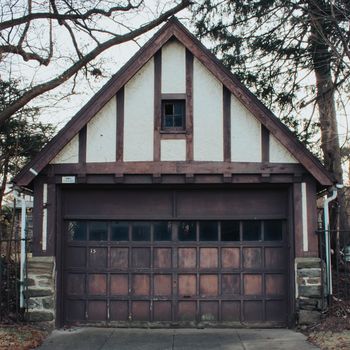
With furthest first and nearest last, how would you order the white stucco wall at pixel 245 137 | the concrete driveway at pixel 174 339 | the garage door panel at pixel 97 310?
1. the garage door panel at pixel 97 310
2. the white stucco wall at pixel 245 137
3. the concrete driveway at pixel 174 339

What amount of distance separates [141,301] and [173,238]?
4.57 feet

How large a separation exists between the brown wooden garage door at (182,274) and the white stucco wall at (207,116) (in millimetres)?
1457

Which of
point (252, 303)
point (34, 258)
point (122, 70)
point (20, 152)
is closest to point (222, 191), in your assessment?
point (252, 303)

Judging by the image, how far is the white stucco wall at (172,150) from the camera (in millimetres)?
10867

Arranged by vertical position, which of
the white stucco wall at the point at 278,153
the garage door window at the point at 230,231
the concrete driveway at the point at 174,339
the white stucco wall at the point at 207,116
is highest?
the white stucco wall at the point at 207,116

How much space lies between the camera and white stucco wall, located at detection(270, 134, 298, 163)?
1087 centimetres

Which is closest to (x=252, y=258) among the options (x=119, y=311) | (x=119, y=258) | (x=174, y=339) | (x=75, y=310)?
(x=174, y=339)

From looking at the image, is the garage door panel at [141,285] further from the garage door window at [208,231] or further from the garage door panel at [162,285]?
the garage door window at [208,231]

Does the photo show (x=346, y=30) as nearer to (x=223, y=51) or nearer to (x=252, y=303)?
(x=223, y=51)

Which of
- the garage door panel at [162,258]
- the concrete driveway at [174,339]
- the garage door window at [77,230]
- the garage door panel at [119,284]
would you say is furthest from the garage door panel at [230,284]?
the garage door window at [77,230]

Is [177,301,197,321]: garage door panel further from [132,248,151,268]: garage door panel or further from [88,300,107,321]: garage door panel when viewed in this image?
[88,300,107,321]: garage door panel

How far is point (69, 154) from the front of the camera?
1096 cm

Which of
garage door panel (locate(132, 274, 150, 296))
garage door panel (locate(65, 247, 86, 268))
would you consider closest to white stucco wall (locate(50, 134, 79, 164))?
garage door panel (locate(65, 247, 86, 268))

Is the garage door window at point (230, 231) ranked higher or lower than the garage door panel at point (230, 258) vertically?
higher
